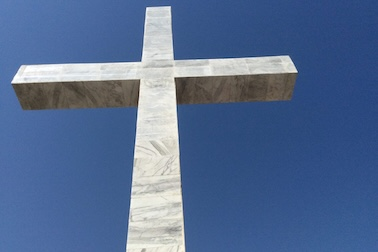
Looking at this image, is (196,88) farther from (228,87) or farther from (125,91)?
(125,91)

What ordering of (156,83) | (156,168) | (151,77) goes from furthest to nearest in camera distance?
(151,77), (156,83), (156,168)

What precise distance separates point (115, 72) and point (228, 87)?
3.19m

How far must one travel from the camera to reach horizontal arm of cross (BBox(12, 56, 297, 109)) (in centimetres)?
1221

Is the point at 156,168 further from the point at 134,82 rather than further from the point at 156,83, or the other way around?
the point at 134,82

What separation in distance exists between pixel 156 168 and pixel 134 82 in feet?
12.3

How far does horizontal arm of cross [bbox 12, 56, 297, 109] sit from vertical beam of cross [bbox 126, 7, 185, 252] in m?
0.46

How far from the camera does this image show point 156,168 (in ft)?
29.9

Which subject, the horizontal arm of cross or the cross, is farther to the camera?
the horizontal arm of cross

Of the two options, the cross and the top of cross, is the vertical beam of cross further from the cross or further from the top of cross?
the top of cross

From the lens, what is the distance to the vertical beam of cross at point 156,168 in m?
7.93

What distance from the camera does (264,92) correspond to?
12734 mm

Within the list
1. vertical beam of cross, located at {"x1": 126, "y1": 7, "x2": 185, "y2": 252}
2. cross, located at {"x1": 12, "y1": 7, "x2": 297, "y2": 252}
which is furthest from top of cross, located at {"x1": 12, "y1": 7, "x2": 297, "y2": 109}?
vertical beam of cross, located at {"x1": 126, "y1": 7, "x2": 185, "y2": 252}

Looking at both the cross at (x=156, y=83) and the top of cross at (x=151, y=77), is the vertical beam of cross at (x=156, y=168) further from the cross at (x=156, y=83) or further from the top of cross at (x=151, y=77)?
the top of cross at (x=151, y=77)

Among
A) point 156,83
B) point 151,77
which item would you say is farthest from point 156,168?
point 151,77
